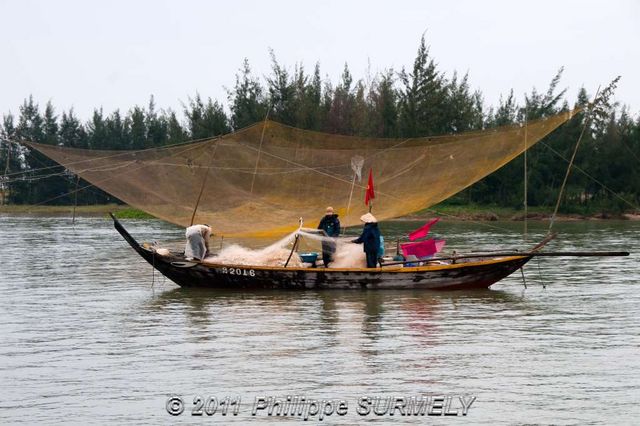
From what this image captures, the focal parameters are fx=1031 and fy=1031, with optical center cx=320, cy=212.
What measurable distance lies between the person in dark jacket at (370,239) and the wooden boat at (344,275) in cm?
26

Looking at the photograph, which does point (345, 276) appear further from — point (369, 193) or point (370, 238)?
point (369, 193)

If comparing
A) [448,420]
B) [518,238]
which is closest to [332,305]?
[448,420]

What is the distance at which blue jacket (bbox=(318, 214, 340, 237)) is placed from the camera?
64.7ft

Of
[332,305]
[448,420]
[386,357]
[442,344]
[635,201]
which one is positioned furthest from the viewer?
[635,201]

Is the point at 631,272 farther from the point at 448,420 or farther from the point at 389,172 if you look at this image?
the point at 448,420

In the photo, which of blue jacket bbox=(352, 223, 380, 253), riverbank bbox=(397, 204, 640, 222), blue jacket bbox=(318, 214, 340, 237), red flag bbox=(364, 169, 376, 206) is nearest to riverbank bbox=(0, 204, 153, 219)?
riverbank bbox=(397, 204, 640, 222)

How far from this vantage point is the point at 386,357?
43.7 ft

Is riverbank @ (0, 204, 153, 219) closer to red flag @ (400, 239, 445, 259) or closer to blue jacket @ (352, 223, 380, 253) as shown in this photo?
red flag @ (400, 239, 445, 259)

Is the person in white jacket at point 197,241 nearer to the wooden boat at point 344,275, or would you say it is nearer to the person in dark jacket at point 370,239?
the wooden boat at point 344,275

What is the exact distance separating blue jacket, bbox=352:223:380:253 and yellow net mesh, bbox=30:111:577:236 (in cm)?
162

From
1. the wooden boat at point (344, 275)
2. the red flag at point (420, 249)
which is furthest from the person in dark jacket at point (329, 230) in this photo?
the red flag at point (420, 249)

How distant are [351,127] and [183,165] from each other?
42.3m

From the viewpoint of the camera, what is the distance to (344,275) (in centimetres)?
1919

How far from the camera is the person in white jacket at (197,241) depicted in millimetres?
19781
